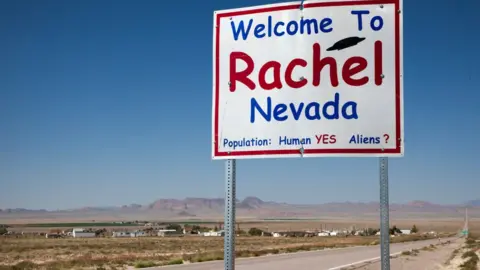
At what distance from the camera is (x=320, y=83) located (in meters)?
4.02

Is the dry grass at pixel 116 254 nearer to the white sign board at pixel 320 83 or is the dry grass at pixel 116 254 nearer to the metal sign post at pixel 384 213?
the metal sign post at pixel 384 213

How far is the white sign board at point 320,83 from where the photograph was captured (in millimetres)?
3955

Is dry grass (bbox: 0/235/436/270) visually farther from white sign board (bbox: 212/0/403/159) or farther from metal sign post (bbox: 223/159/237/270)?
white sign board (bbox: 212/0/403/159)

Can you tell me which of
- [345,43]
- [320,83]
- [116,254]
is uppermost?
[345,43]

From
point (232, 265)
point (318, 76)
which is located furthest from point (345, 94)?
point (232, 265)

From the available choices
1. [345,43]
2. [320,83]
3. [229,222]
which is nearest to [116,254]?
[229,222]

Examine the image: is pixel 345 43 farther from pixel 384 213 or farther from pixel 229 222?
pixel 229 222

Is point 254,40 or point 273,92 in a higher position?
point 254,40

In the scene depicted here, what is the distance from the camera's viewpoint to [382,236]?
14.2 feet

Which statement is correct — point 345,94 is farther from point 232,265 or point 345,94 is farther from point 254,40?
point 232,265

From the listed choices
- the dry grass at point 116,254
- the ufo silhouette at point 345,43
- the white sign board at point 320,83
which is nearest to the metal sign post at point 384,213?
the white sign board at point 320,83

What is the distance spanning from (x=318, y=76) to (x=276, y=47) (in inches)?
14.5

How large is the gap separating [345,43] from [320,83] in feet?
1.05

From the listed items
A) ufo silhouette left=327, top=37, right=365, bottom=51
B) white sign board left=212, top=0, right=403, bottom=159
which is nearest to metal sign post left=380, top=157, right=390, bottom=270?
white sign board left=212, top=0, right=403, bottom=159
